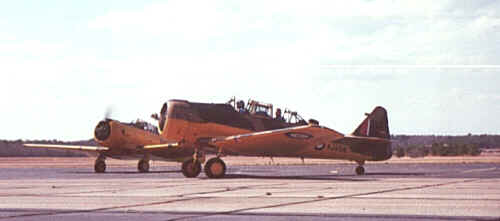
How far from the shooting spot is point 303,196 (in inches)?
472

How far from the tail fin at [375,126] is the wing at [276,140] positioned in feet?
23.3

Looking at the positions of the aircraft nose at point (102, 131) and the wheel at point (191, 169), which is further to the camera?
the aircraft nose at point (102, 131)

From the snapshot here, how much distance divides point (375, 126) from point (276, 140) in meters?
8.99

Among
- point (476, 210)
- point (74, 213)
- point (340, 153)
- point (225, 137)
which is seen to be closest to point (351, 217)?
point (476, 210)

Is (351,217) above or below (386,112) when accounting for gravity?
below

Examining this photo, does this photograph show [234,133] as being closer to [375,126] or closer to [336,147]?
[336,147]

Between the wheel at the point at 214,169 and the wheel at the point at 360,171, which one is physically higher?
the wheel at the point at 214,169

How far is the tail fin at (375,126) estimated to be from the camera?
30.3 metres

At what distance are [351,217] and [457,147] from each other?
87627mm

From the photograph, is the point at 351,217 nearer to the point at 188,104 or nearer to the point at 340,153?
the point at 188,104

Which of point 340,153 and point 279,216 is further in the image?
point 340,153

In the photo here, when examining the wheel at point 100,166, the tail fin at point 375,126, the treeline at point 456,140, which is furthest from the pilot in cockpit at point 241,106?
the treeline at point 456,140

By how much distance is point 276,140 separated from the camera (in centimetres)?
A: 2280

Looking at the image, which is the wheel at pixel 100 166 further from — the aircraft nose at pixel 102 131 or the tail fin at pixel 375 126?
the tail fin at pixel 375 126
